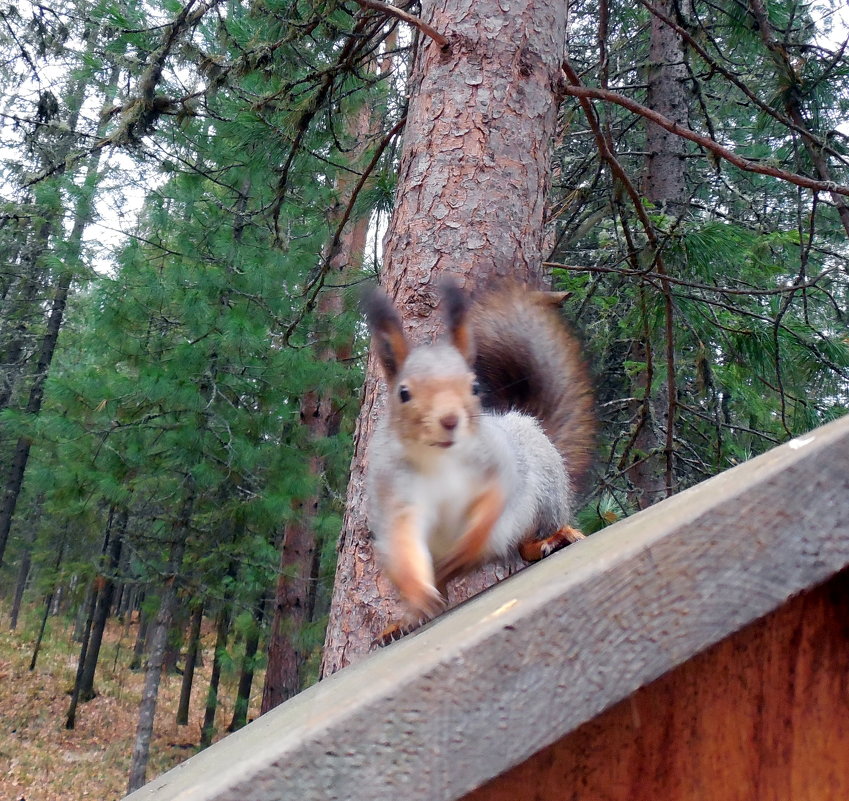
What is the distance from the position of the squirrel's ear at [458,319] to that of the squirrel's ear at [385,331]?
0.09m

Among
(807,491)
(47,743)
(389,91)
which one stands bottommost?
(47,743)

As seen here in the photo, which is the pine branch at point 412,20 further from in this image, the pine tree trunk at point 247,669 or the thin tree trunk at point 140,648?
the thin tree trunk at point 140,648

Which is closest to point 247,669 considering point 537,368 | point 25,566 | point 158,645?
point 158,645

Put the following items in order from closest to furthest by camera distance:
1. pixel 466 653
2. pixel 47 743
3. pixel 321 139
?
pixel 466 653 < pixel 321 139 < pixel 47 743

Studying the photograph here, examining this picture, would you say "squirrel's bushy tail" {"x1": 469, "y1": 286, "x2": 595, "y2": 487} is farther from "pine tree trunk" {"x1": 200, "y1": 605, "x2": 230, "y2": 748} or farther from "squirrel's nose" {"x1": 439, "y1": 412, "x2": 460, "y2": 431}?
"pine tree trunk" {"x1": 200, "y1": 605, "x2": 230, "y2": 748}

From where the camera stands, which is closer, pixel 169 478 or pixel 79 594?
pixel 169 478

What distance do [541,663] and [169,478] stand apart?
7228 mm

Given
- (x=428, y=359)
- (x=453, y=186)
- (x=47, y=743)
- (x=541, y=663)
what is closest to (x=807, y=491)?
(x=541, y=663)

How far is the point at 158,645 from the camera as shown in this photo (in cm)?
730

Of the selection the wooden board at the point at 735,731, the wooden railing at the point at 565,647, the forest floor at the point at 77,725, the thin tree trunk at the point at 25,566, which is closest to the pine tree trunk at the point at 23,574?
the thin tree trunk at the point at 25,566

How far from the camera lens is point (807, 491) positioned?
0.62 metres

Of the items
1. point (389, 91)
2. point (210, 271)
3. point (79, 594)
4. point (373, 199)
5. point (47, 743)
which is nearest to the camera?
point (373, 199)

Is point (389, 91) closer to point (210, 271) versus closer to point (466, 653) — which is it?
point (210, 271)

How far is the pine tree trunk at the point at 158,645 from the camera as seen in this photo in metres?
7.00
